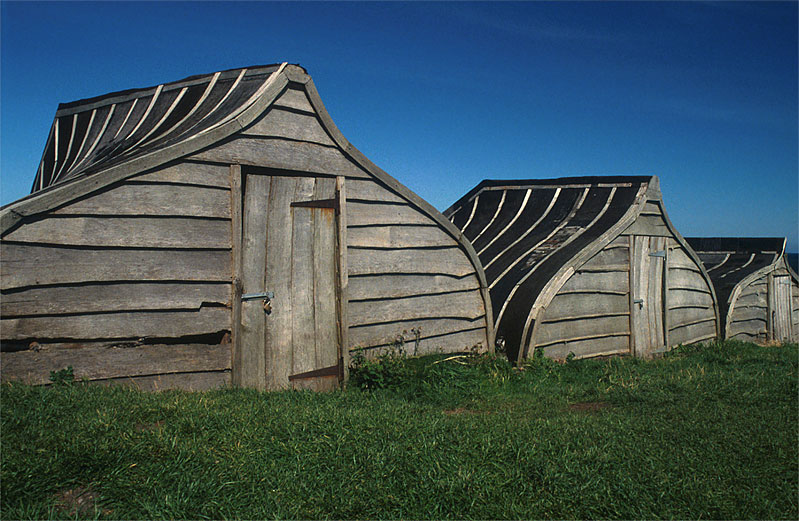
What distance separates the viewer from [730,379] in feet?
29.7

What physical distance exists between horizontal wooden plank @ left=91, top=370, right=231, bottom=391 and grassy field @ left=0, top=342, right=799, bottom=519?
329 millimetres

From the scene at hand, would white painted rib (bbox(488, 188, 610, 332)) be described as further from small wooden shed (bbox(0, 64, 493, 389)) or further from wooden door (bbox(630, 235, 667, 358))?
wooden door (bbox(630, 235, 667, 358))

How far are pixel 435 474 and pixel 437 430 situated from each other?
0.98 m

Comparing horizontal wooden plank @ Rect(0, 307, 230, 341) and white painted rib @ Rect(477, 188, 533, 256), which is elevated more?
white painted rib @ Rect(477, 188, 533, 256)

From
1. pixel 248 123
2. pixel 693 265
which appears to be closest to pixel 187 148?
pixel 248 123

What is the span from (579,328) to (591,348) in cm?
55

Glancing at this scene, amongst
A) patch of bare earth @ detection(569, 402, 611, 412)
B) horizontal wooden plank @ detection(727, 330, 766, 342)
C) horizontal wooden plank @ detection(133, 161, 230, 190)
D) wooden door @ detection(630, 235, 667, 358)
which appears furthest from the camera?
horizontal wooden plank @ detection(727, 330, 766, 342)

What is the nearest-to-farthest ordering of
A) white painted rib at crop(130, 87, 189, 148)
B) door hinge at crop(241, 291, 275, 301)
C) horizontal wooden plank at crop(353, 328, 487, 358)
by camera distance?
door hinge at crop(241, 291, 275, 301), white painted rib at crop(130, 87, 189, 148), horizontal wooden plank at crop(353, 328, 487, 358)

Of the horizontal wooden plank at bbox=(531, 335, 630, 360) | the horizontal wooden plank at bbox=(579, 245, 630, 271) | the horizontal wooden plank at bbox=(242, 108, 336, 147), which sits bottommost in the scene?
the horizontal wooden plank at bbox=(531, 335, 630, 360)

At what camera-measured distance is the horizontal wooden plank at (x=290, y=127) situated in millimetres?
7449

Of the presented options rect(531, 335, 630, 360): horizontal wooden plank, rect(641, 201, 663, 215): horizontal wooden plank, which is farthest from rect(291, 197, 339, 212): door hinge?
rect(641, 201, 663, 215): horizontal wooden plank

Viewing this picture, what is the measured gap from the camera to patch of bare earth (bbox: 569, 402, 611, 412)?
24.0 feet

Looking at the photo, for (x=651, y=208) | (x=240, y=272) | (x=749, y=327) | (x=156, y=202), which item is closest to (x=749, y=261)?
(x=749, y=327)

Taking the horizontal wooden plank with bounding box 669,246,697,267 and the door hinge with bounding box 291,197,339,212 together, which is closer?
the door hinge with bounding box 291,197,339,212
